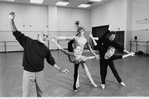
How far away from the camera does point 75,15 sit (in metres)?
3.10

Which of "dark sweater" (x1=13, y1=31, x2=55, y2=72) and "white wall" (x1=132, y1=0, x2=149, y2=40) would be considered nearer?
"dark sweater" (x1=13, y1=31, x2=55, y2=72)

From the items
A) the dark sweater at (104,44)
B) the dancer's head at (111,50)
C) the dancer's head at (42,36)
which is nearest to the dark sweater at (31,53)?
the dancer's head at (42,36)

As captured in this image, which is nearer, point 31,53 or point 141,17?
point 31,53

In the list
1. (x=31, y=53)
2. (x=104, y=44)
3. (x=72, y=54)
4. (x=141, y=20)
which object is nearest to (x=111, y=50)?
(x=104, y=44)

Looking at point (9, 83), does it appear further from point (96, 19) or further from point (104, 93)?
point (96, 19)

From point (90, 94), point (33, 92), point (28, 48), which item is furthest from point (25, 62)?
point (90, 94)

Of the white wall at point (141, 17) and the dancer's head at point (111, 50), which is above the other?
the white wall at point (141, 17)

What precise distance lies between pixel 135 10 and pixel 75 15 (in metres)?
6.24

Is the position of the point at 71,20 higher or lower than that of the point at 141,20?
lower

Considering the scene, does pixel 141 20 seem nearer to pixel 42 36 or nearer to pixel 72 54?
pixel 72 54

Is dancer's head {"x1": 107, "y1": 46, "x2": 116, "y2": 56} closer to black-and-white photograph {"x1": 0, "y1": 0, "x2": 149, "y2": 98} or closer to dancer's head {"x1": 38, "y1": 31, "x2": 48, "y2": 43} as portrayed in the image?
black-and-white photograph {"x1": 0, "y1": 0, "x2": 149, "y2": 98}

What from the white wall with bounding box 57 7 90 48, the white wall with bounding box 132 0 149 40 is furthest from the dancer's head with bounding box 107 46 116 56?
the white wall with bounding box 132 0 149 40

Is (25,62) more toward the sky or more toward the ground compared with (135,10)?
more toward the ground

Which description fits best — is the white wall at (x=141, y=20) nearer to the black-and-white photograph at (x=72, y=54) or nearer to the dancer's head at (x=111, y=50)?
the black-and-white photograph at (x=72, y=54)
